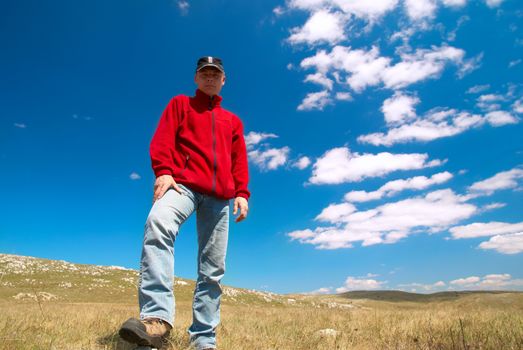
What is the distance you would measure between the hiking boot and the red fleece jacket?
1.49m

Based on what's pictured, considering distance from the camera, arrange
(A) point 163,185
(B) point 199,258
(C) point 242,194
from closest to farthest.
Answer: (A) point 163,185, (B) point 199,258, (C) point 242,194

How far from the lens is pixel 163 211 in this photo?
390cm

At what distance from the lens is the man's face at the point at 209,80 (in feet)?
16.6

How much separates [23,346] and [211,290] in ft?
6.17

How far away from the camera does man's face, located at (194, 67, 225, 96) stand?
5.07m

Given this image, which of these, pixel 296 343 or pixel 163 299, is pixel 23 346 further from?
pixel 296 343

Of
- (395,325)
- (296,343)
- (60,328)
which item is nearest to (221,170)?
(296,343)

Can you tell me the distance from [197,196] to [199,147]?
60cm

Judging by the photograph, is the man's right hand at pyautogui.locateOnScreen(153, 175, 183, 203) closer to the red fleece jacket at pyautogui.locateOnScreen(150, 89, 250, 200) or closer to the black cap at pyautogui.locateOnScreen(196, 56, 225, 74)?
the red fleece jacket at pyautogui.locateOnScreen(150, 89, 250, 200)

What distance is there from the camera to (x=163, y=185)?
13.5 ft

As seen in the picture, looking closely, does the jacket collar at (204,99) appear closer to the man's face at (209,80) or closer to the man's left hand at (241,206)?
the man's face at (209,80)

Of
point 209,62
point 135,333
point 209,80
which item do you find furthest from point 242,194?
point 135,333

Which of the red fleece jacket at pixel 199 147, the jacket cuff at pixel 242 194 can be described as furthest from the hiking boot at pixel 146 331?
the jacket cuff at pixel 242 194

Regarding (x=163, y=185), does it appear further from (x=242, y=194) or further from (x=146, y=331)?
(x=146, y=331)
